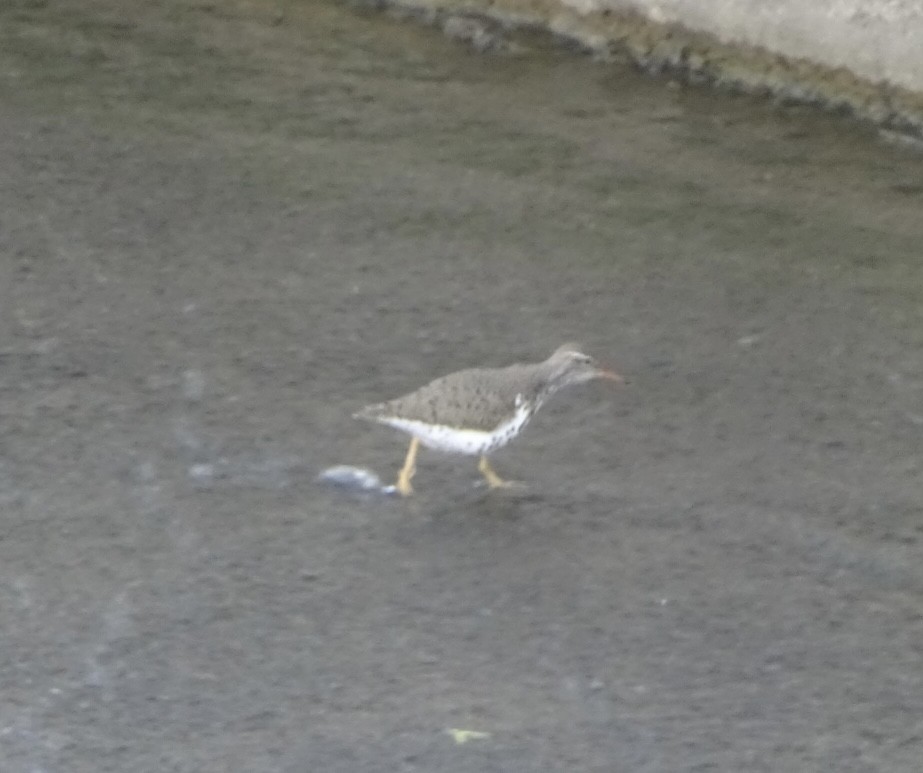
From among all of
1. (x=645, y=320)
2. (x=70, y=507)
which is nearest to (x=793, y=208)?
(x=645, y=320)

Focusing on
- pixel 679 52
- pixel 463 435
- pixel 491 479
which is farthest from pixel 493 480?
pixel 679 52

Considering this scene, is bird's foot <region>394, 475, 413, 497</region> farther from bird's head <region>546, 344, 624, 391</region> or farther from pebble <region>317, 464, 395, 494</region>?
bird's head <region>546, 344, 624, 391</region>

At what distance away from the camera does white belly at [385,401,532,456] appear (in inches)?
215

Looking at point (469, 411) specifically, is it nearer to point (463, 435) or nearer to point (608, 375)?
point (463, 435)

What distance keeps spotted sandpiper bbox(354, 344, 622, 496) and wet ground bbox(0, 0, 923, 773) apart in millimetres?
194

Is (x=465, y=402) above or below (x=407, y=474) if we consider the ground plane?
above

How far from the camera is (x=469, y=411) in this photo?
215 inches

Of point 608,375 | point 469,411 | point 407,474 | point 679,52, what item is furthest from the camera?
point 679,52

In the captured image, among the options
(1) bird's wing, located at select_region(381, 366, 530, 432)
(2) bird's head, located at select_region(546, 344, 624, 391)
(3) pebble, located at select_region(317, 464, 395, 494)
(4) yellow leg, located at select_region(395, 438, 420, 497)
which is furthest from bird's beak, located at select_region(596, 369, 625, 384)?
(3) pebble, located at select_region(317, 464, 395, 494)

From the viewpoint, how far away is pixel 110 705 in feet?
15.0

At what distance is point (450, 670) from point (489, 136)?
4.06 m

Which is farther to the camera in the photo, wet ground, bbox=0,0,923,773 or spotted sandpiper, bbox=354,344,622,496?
spotted sandpiper, bbox=354,344,622,496

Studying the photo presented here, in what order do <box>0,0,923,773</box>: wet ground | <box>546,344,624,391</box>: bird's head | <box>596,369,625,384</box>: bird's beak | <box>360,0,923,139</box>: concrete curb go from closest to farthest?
1. <box>0,0,923,773</box>: wet ground
2. <box>546,344,624,391</box>: bird's head
3. <box>596,369,625,384</box>: bird's beak
4. <box>360,0,923,139</box>: concrete curb

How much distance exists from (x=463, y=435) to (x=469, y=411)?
76mm
